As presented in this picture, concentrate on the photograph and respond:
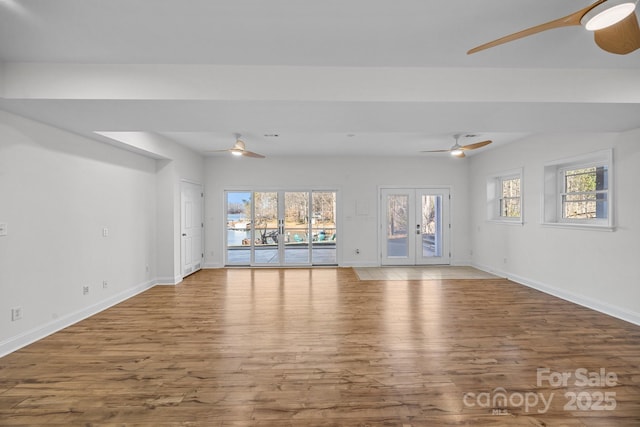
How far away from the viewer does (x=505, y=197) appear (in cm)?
613

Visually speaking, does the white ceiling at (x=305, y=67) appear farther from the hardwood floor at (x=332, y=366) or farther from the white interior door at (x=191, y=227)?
the white interior door at (x=191, y=227)

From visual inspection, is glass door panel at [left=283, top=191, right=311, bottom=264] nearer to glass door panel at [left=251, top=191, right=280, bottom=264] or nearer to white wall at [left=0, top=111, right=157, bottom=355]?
glass door panel at [left=251, top=191, right=280, bottom=264]

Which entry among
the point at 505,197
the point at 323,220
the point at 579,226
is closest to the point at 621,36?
the point at 579,226

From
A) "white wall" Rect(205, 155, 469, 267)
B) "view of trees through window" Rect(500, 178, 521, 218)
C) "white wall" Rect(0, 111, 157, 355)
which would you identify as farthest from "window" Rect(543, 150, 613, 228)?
"white wall" Rect(0, 111, 157, 355)

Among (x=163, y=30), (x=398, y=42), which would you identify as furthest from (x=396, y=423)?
(x=163, y=30)

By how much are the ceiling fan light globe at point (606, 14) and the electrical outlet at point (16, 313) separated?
5.08 meters

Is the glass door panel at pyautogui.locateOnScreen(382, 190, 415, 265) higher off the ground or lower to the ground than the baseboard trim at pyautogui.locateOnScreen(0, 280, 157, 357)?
higher

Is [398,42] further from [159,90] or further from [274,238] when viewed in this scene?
[274,238]

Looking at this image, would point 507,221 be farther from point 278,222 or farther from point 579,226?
point 278,222

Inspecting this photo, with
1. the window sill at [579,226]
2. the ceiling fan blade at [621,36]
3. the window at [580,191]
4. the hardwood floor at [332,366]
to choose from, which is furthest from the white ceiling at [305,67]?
the hardwood floor at [332,366]

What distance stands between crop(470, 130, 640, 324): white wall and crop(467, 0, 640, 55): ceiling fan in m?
2.88

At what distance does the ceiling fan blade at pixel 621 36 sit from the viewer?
1526 millimetres

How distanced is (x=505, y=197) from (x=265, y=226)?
213 inches

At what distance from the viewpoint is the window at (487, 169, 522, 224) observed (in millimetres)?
5707
